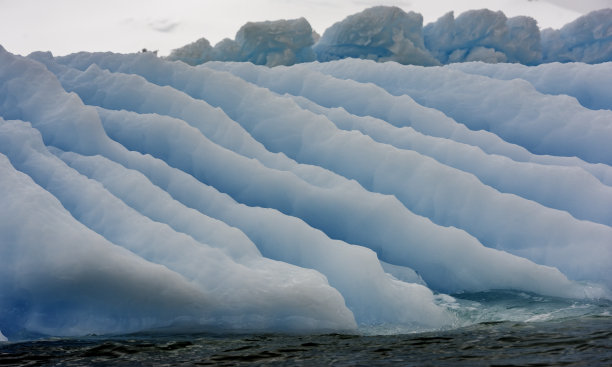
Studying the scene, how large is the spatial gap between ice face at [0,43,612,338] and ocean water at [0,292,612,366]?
27 centimetres

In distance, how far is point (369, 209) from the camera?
5695 mm

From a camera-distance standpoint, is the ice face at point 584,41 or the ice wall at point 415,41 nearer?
the ice wall at point 415,41

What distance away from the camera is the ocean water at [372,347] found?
3.54m

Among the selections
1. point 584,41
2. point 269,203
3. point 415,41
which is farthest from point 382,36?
point 269,203

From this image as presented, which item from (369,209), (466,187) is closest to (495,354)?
(369,209)

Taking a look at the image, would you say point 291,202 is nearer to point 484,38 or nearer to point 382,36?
point 382,36

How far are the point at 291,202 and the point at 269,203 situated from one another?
0.73 ft

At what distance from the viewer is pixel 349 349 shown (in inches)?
152

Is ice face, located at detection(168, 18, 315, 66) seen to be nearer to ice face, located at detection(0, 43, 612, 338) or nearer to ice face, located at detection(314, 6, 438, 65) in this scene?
ice face, located at detection(314, 6, 438, 65)

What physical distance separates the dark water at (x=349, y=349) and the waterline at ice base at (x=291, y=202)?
26 centimetres

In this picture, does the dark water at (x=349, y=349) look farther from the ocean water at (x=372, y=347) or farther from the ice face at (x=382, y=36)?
the ice face at (x=382, y=36)

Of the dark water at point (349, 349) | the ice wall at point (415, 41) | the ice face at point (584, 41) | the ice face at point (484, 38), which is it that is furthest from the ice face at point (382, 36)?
the dark water at point (349, 349)

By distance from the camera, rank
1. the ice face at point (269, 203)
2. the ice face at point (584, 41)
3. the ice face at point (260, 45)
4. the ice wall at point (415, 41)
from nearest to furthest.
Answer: the ice face at point (269, 203) < the ice face at point (260, 45) < the ice wall at point (415, 41) < the ice face at point (584, 41)

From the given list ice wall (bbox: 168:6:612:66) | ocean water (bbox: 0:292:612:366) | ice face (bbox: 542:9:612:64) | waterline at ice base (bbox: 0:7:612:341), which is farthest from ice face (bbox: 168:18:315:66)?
ocean water (bbox: 0:292:612:366)
